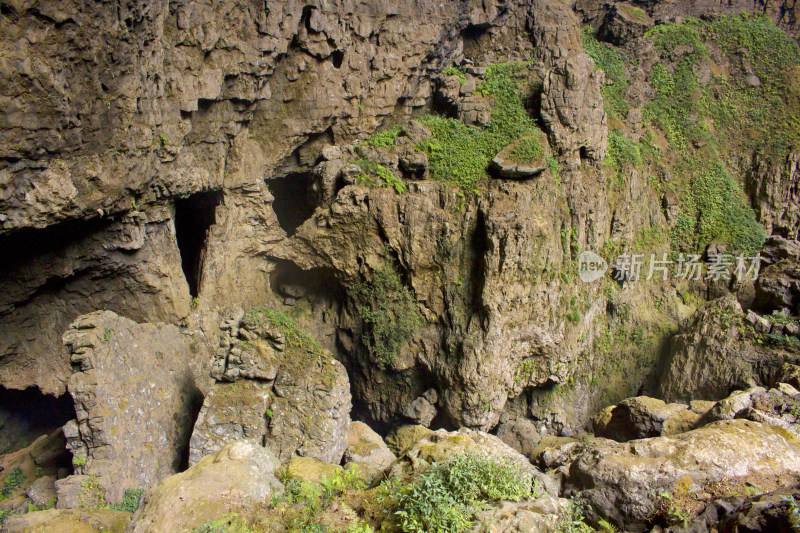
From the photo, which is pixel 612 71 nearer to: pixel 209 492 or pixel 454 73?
pixel 454 73

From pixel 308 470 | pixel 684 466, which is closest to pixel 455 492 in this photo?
pixel 684 466

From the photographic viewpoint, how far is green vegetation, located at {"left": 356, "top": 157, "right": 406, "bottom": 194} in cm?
1411

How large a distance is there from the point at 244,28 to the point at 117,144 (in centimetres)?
473

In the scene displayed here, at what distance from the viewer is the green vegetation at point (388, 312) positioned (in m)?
14.5

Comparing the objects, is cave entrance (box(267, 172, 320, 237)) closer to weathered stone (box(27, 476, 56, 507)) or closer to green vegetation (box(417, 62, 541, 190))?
green vegetation (box(417, 62, 541, 190))

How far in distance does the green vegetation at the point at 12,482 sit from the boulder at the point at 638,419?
12535mm

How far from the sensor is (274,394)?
34.9ft

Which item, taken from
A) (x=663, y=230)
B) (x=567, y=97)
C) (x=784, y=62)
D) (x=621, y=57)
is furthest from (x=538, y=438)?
(x=784, y=62)

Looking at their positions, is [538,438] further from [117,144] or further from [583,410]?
[117,144]

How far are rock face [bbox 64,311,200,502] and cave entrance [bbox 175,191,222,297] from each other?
284cm

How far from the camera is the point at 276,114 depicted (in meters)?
14.1

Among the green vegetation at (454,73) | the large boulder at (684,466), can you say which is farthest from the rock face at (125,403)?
the green vegetation at (454,73)

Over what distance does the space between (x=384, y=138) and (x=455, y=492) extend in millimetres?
11531

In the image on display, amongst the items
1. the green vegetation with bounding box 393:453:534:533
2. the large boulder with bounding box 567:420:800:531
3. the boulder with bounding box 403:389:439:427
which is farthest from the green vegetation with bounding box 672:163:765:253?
the green vegetation with bounding box 393:453:534:533
